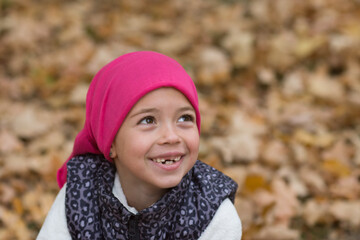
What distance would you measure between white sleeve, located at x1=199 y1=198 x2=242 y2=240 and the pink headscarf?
0.36 metres

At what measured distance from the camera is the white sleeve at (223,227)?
174cm

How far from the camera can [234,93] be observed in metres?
3.72

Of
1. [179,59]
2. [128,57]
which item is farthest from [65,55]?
[128,57]

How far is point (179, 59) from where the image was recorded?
13.9 ft

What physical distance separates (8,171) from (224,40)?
7.58ft

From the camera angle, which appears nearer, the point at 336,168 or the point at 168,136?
the point at 168,136

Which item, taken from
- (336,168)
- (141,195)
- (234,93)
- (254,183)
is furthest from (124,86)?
(234,93)

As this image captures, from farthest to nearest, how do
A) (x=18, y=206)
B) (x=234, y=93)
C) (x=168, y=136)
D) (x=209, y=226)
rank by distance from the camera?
(x=234, y=93), (x=18, y=206), (x=209, y=226), (x=168, y=136)

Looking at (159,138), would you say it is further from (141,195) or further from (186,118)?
(141,195)

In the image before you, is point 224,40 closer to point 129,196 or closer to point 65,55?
point 65,55

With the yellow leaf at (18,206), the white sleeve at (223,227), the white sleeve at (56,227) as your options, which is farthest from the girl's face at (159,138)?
the yellow leaf at (18,206)

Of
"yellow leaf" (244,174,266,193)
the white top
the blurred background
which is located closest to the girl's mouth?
the white top

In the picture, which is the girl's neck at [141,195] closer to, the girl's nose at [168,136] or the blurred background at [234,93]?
the girl's nose at [168,136]

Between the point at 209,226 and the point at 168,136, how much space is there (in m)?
0.40
